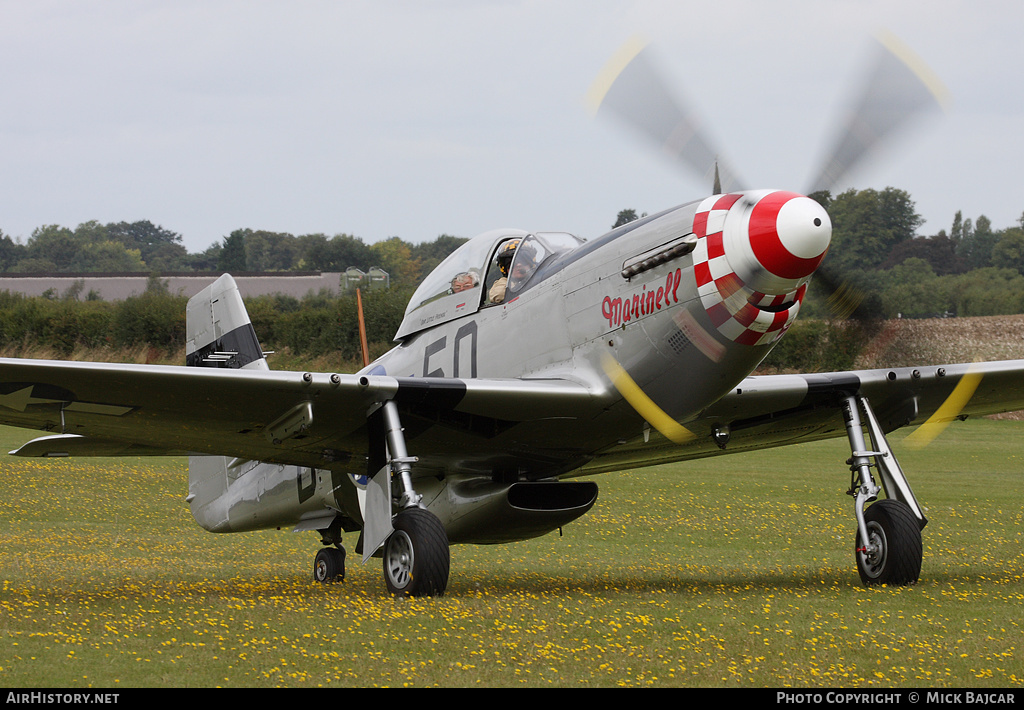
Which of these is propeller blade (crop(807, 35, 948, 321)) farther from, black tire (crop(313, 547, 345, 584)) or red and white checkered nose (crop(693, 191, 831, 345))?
black tire (crop(313, 547, 345, 584))

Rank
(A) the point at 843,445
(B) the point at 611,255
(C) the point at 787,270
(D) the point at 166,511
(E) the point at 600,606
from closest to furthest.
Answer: (C) the point at 787,270, (E) the point at 600,606, (B) the point at 611,255, (D) the point at 166,511, (A) the point at 843,445

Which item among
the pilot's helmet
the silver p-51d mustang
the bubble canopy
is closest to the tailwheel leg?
the silver p-51d mustang

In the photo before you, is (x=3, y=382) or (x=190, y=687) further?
(x=3, y=382)

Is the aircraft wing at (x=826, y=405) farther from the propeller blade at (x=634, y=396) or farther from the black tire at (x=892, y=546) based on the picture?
the black tire at (x=892, y=546)

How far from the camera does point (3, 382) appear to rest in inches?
319

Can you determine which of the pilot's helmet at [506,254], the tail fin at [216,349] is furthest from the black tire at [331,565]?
the pilot's helmet at [506,254]

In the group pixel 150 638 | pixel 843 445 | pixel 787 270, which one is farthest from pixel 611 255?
pixel 843 445

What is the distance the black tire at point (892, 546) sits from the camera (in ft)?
28.2

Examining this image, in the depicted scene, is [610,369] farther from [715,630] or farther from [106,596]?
[106,596]

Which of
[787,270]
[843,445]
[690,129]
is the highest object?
[690,129]

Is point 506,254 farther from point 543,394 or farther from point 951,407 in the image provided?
point 951,407

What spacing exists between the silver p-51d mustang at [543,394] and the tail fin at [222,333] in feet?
5.09

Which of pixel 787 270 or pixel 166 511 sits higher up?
pixel 787 270
